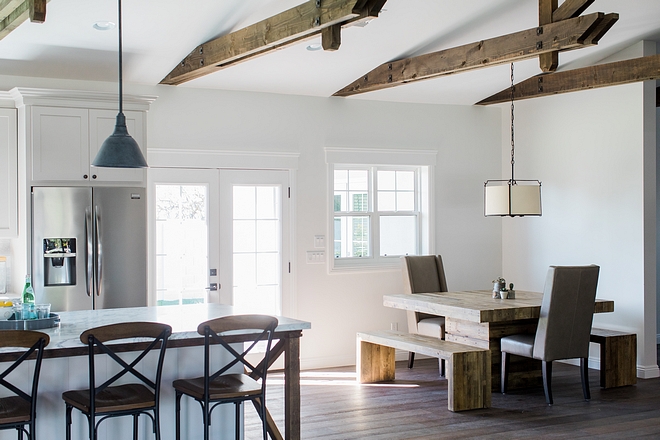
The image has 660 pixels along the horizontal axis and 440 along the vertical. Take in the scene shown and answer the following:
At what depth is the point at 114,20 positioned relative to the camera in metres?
4.80

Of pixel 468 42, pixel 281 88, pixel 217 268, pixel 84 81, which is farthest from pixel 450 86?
pixel 84 81

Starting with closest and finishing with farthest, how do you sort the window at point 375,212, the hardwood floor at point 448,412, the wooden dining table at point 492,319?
1. the hardwood floor at point 448,412
2. the wooden dining table at point 492,319
3. the window at point 375,212

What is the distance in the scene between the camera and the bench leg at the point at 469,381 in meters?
5.33

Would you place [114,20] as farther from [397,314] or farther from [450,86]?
[397,314]

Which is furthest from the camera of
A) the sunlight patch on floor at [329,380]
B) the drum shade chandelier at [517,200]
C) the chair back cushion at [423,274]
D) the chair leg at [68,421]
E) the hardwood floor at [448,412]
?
the chair back cushion at [423,274]

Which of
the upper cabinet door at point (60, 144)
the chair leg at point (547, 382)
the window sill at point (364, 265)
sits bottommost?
the chair leg at point (547, 382)

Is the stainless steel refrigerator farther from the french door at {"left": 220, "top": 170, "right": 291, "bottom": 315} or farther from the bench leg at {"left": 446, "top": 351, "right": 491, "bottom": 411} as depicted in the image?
the bench leg at {"left": 446, "top": 351, "right": 491, "bottom": 411}

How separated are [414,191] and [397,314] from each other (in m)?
1.29

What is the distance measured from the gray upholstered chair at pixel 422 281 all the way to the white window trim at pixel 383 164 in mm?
469

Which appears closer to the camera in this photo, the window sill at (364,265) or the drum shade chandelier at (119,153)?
the drum shade chandelier at (119,153)

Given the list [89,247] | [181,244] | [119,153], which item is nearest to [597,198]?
[181,244]

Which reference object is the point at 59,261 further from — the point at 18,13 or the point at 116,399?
the point at 116,399

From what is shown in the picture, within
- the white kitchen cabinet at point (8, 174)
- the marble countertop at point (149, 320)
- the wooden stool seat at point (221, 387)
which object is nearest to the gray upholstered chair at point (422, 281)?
the marble countertop at point (149, 320)

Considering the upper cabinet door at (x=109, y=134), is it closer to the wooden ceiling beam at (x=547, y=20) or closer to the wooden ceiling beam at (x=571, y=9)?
the wooden ceiling beam at (x=547, y=20)
